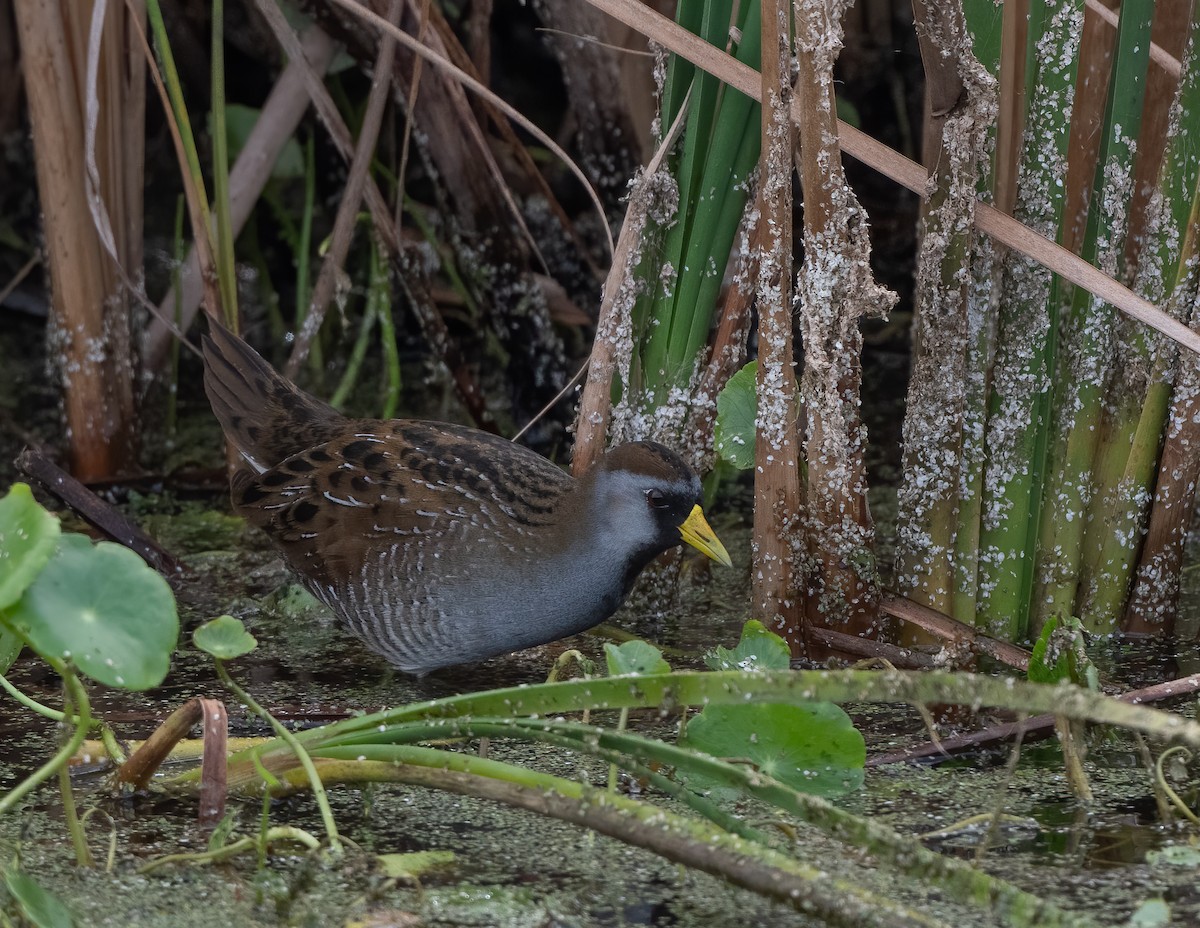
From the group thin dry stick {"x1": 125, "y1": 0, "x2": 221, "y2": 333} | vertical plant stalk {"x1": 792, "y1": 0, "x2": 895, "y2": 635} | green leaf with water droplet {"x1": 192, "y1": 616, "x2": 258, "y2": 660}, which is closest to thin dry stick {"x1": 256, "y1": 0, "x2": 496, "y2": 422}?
thin dry stick {"x1": 125, "y1": 0, "x2": 221, "y2": 333}

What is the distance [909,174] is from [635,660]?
0.87m

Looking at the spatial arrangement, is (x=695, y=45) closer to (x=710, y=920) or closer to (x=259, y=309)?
(x=710, y=920)

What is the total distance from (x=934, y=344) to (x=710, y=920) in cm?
102

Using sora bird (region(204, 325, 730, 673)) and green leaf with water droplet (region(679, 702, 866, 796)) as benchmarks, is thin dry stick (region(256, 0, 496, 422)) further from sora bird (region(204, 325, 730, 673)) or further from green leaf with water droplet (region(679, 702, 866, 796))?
green leaf with water droplet (region(679, 702, 866, 796))

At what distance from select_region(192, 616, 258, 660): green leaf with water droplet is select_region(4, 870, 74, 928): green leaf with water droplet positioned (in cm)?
33

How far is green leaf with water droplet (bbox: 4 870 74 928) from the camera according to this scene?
177cm

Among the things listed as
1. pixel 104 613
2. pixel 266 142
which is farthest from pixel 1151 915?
pixel 266 142

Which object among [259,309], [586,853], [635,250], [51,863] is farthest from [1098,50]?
[259,309]

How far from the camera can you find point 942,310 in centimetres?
243

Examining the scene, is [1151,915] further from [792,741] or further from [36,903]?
[36,903]

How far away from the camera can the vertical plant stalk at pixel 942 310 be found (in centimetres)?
225

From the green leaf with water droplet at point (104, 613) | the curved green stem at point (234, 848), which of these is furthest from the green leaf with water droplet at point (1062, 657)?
the green leaf with water droplet at point (104, 613)

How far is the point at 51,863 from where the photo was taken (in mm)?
1979

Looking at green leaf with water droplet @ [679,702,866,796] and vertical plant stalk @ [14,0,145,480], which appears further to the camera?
vertical plant stalk @ [14,0,145,480]
